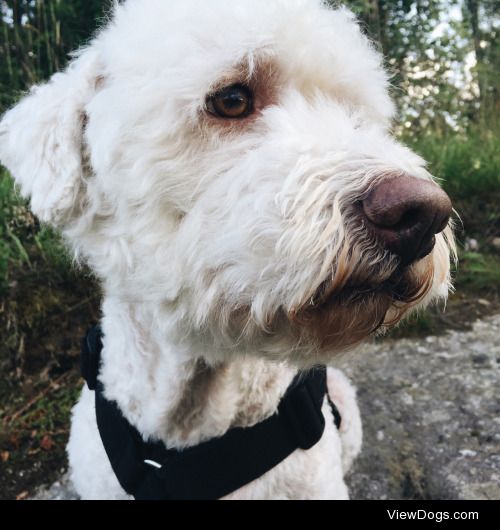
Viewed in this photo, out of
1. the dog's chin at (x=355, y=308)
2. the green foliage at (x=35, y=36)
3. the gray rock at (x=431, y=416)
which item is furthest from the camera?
the green foliage at (x=35, y=36)

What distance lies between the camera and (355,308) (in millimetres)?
1173

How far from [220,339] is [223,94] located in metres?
0.67

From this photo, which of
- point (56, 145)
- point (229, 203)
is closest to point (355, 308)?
point (229, 203)

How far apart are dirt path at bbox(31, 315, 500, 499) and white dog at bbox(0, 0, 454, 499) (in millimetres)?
599

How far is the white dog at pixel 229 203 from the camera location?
1120 mm

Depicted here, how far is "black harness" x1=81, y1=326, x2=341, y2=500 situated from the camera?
5.48 feet

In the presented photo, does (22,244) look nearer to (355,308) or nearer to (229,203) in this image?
(229,203)

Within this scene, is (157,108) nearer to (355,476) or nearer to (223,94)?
(223,94)

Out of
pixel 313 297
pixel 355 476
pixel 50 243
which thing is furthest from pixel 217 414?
pixel 50 243

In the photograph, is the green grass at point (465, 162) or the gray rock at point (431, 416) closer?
the gray rock at point (431, 416)

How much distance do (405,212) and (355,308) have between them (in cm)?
25

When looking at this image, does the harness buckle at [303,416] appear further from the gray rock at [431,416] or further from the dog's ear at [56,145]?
the dog's ear at [56,145]
